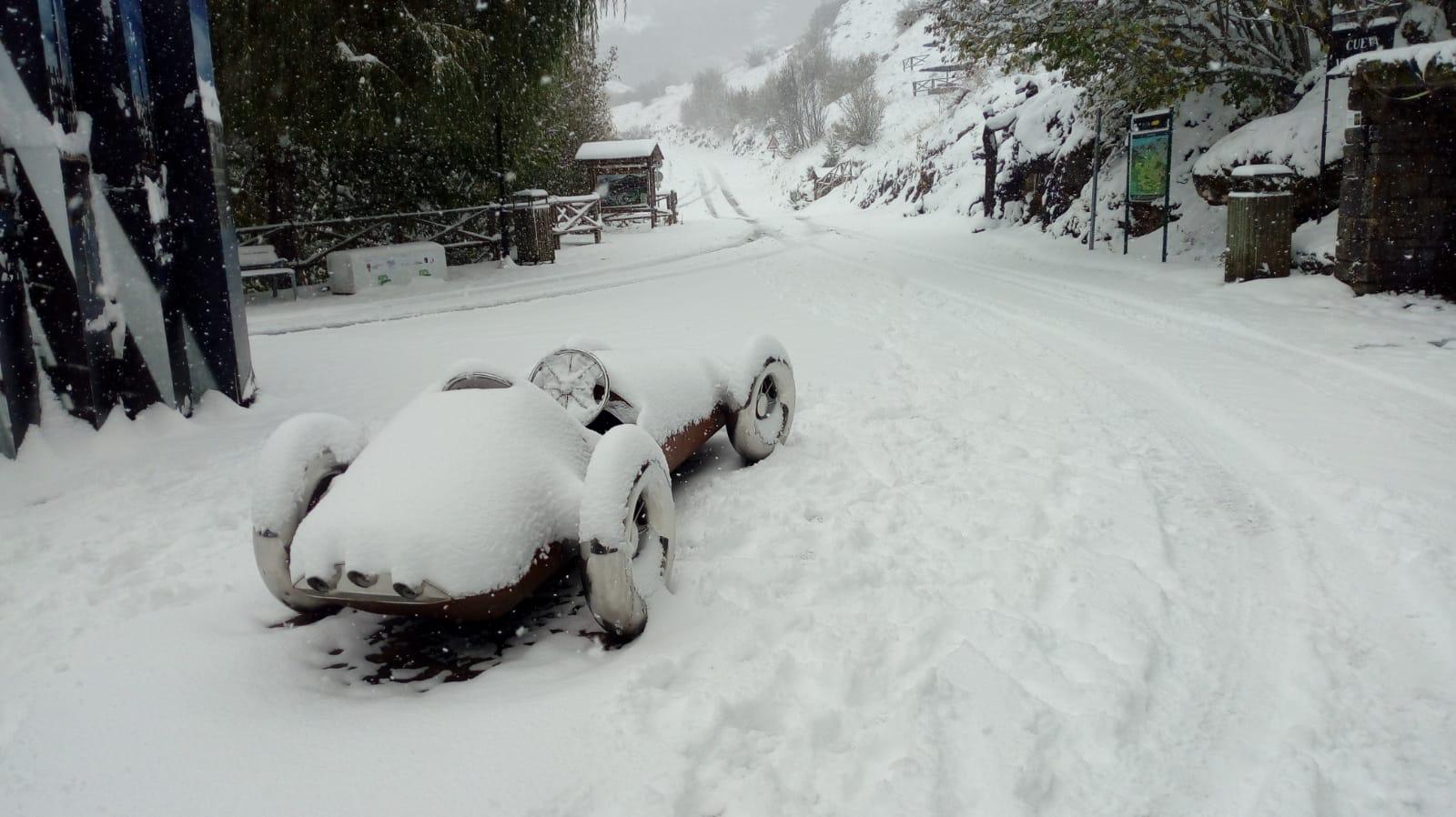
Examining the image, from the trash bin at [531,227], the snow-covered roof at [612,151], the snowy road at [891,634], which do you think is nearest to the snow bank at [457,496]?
the snowy road at [891,634]

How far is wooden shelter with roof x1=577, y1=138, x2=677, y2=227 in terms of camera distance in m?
24.7

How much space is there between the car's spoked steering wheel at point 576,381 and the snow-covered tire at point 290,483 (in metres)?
0.84

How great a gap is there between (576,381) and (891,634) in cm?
164

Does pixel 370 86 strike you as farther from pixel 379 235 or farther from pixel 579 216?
pixel 579 216

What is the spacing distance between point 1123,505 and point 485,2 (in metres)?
11.1

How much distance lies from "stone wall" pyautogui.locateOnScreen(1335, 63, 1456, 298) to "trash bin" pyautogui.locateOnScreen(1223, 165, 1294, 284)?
101 cm

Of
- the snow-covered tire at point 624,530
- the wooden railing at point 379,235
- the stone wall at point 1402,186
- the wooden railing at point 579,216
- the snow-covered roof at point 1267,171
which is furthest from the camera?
the wooden railing at point 579,216

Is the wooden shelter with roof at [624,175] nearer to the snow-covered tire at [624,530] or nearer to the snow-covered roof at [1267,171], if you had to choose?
the snow-covered roof at [1267,171]

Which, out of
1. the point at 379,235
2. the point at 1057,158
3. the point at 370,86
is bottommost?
the point at 379,235

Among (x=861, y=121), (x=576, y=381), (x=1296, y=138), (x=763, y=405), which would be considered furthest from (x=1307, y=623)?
(x=861, y=121)

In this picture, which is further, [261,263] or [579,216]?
[579,216]

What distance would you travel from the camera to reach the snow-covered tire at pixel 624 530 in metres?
2.50

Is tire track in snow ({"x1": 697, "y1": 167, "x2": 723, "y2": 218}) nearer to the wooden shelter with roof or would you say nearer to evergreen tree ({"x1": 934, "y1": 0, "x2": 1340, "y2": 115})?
the wooden shelter with roof

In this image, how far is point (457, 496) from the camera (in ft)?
8.25
